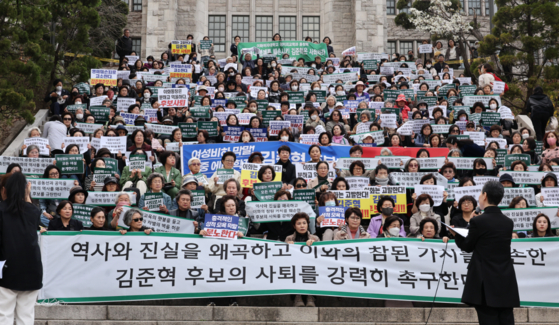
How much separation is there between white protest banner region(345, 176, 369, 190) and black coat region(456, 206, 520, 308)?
4.97m

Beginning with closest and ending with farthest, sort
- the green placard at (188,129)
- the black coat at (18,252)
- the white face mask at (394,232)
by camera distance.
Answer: the black coat at (18,252) → the white face mask at (394,232) → the green placard at (188,129)

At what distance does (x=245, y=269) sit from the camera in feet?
29.1

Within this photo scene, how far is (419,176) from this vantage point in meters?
12.0

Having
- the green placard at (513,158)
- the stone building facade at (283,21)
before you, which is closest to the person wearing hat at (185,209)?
the green placard at (513,158)

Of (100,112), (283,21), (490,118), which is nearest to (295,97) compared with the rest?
(490,118)

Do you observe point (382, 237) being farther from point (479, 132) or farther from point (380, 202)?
point (479, 132)

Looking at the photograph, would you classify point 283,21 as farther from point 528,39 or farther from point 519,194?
point 519,194

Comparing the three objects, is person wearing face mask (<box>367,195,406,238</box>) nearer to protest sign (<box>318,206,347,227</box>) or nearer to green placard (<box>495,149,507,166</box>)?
protest sign (<box>318,206,347,227</box>)

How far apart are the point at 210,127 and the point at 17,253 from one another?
9432 millimetres

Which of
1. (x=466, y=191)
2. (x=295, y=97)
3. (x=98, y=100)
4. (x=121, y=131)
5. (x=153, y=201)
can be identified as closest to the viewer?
(x=153, y=201)

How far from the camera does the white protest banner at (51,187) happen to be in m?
10.8

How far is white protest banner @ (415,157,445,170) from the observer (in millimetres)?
13008

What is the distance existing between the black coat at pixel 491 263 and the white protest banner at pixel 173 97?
464 inches

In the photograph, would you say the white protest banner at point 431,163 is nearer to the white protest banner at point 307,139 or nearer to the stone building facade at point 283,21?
the white protest banner at point 307,139
